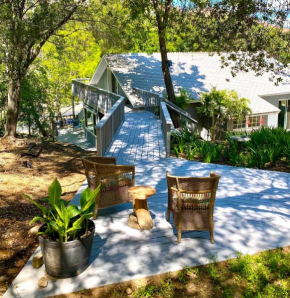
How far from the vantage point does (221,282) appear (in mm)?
4105

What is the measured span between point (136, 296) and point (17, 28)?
32.4 feet

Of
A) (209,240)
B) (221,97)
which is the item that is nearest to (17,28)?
(209,240)

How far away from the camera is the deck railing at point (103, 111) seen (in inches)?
342

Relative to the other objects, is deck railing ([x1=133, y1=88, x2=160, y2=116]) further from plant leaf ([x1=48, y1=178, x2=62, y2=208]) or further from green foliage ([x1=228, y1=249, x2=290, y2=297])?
plant leaf ([x1=48, y1=178, x2=62, y2=208])

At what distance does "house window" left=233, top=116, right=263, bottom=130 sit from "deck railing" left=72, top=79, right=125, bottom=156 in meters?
7.83

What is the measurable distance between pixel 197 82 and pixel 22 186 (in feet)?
53.1

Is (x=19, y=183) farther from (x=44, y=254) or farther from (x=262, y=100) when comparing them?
(x=262, y=100)

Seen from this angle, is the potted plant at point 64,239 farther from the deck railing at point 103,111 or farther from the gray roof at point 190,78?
the gray roof at point 190,78

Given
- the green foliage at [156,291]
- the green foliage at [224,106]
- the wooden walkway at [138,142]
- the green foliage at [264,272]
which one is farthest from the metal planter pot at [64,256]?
the green foliage at [224,106]

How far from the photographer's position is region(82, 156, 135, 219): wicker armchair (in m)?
5.36

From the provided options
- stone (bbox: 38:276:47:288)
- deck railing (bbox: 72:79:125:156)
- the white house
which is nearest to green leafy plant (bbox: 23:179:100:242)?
stone (bbox: 38:276:47:288)

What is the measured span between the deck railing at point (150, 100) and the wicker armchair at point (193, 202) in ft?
37.4

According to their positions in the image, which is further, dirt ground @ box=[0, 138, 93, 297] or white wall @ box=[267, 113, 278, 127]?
white wall @ box=[267, 113, 278, 127]

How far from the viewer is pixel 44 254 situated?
4.04 metres
